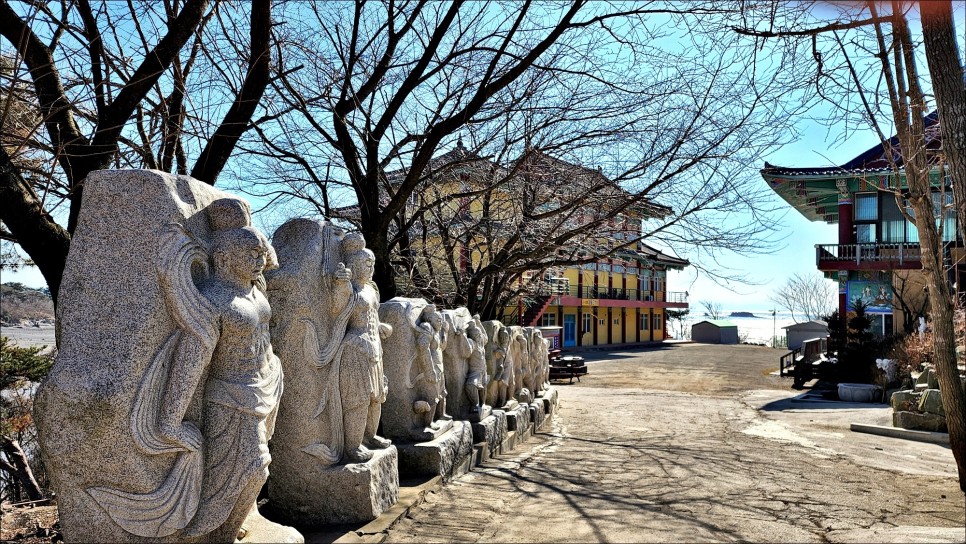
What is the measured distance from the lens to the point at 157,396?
309cm

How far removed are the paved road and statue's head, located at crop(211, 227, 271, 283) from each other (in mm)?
2130

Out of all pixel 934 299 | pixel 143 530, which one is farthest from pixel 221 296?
pixel 934 299

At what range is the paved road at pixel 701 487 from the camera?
485 cm

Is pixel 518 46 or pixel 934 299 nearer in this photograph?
pixel 934 299

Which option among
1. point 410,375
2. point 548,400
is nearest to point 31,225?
point 410,375

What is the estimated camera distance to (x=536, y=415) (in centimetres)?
1052

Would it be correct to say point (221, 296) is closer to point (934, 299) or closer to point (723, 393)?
point (934, 299)

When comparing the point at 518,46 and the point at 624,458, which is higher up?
the point at 518,46

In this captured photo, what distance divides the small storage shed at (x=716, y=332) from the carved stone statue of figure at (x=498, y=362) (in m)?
39.0

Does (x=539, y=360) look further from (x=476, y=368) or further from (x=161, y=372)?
(x=161, y=372)

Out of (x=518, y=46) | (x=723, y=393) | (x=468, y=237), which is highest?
(x=518, y=46)

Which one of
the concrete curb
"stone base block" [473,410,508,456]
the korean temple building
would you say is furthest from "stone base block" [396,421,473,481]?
the korean temple building

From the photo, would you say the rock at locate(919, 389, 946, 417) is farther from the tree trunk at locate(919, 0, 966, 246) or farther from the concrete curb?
the tree trunk at locate(919, 0, 966, 246)

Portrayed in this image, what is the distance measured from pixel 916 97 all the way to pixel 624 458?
4929 mm
